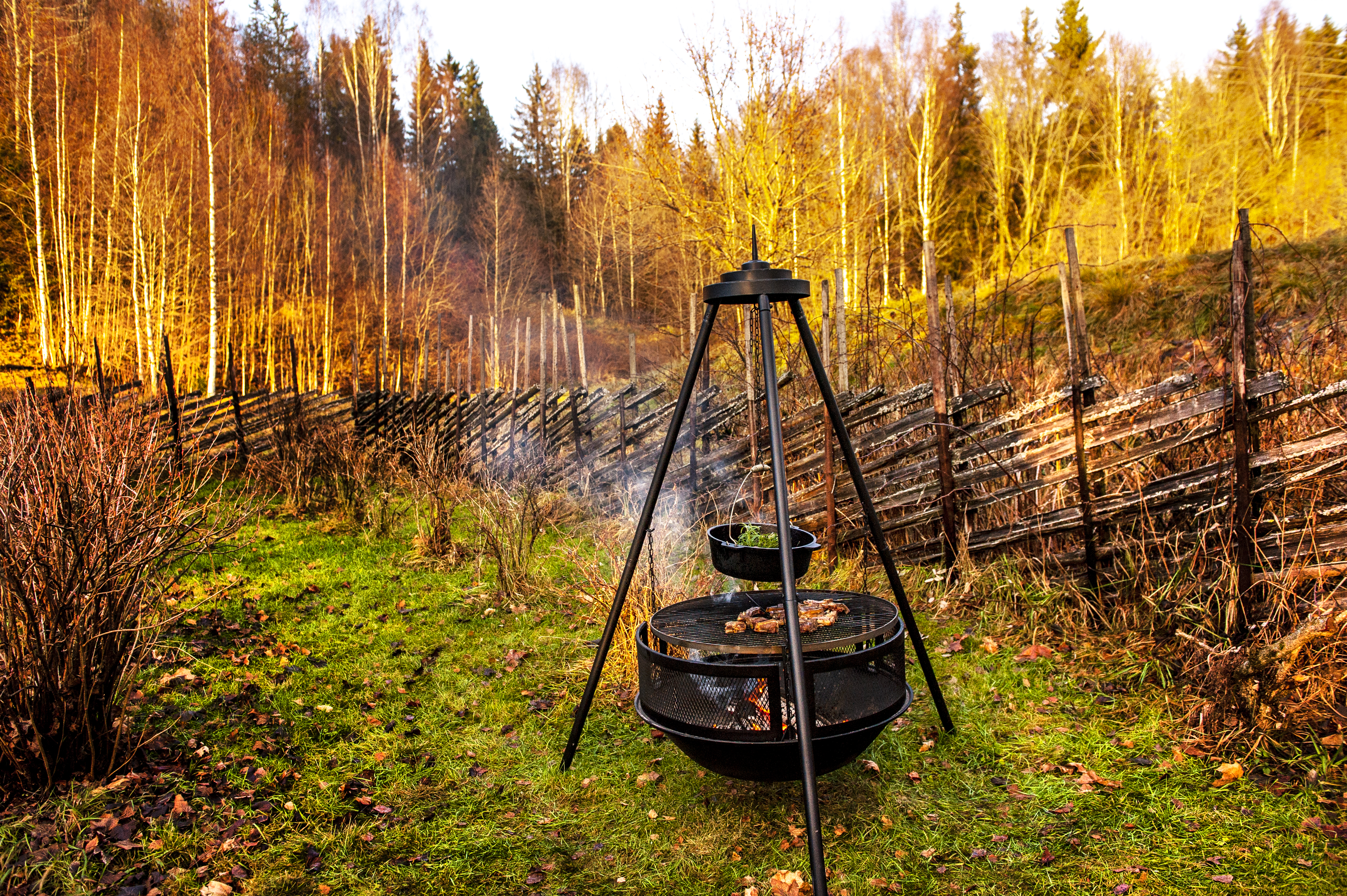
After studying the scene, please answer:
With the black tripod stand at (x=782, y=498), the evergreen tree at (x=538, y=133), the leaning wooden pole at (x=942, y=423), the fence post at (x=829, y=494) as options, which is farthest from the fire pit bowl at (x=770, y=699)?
the evergreen tree at (x=538, y=133)

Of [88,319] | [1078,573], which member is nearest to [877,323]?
[1078,573]

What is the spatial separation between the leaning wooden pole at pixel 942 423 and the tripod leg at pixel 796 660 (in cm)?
294

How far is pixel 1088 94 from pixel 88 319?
25.0 meters

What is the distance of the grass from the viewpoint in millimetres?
2867

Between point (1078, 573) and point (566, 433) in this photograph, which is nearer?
point (1078, 573)

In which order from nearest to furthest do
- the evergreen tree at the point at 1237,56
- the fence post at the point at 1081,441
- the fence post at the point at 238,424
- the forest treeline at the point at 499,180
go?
the fence post at the point at 1081,441 < the fence post at the point at 238,424 < the forest treeline at the point at 499,180 < the evergreen tree at the point at 1237,56

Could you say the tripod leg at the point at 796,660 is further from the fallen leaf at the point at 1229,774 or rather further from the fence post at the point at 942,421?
the fence post at the point at 942,421

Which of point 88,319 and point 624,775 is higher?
point 88,319

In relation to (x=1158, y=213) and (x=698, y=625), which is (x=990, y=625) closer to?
(x=698, y=625)

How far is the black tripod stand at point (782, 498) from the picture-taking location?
255 centimetres

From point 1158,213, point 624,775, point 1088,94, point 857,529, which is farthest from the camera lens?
point 1088,94

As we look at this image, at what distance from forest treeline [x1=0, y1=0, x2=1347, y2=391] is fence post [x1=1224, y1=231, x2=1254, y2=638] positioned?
273cm

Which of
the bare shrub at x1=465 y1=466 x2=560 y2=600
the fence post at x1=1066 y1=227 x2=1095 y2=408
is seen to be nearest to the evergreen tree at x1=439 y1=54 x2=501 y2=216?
the bare shrub at x1=465 y1=466 x2=560 y2=600

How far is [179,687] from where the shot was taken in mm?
4160
